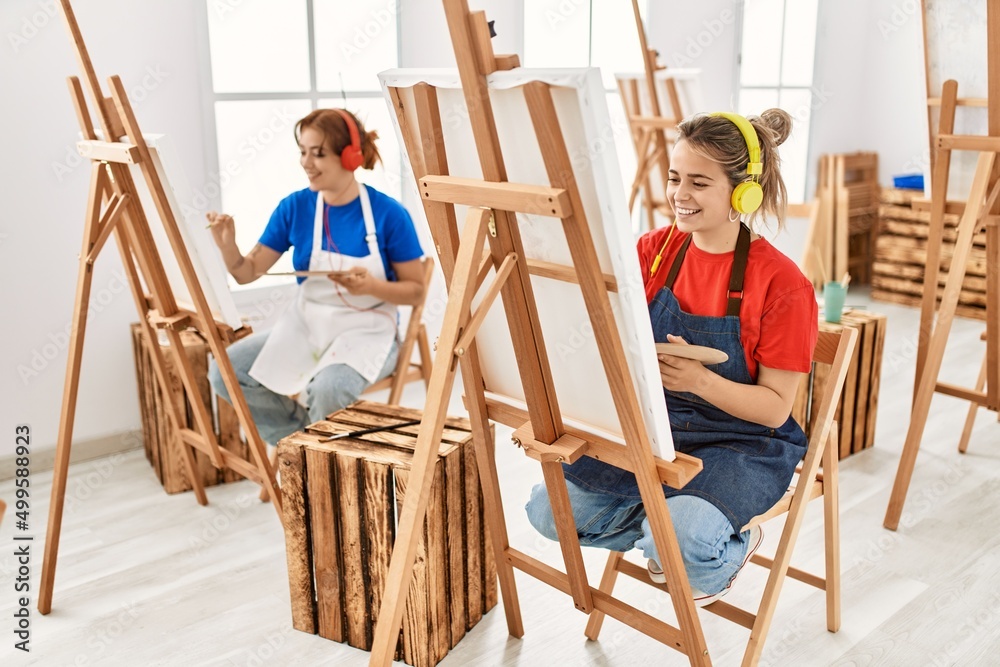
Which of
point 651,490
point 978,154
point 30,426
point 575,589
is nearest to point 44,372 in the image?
point 30,426

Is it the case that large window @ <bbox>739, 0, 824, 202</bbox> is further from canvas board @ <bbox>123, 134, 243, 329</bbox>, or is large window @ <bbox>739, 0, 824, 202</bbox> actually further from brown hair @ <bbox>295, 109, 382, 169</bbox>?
canvas board @ <bbox>123, 134, 243, 329</bbox>

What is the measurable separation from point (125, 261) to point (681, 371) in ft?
5.49

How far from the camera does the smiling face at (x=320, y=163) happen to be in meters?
2.78

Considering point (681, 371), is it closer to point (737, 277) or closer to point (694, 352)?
point (694, 352)

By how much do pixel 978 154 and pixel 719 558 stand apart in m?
1.83

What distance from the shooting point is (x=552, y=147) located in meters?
1.33

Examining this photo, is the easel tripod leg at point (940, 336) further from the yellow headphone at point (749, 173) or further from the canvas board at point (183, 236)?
the canvas board at point (183, 236)

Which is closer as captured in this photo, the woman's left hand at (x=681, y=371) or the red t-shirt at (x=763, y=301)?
the woman's left hand at (x=681, y=371)

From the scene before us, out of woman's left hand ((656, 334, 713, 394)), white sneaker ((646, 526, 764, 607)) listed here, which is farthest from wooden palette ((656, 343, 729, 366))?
white sneaker ((646, 526, 764, 607))

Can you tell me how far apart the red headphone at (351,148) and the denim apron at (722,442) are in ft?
4.15

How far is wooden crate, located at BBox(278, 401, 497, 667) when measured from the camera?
6.85ft

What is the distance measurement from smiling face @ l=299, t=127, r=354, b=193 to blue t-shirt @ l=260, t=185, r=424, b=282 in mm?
87

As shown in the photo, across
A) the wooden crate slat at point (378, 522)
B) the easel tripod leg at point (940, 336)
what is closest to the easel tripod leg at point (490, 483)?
the wooden crate slat at point (378, 522)

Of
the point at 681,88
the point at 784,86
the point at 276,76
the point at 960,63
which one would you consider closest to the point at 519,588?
the point at 960,63
